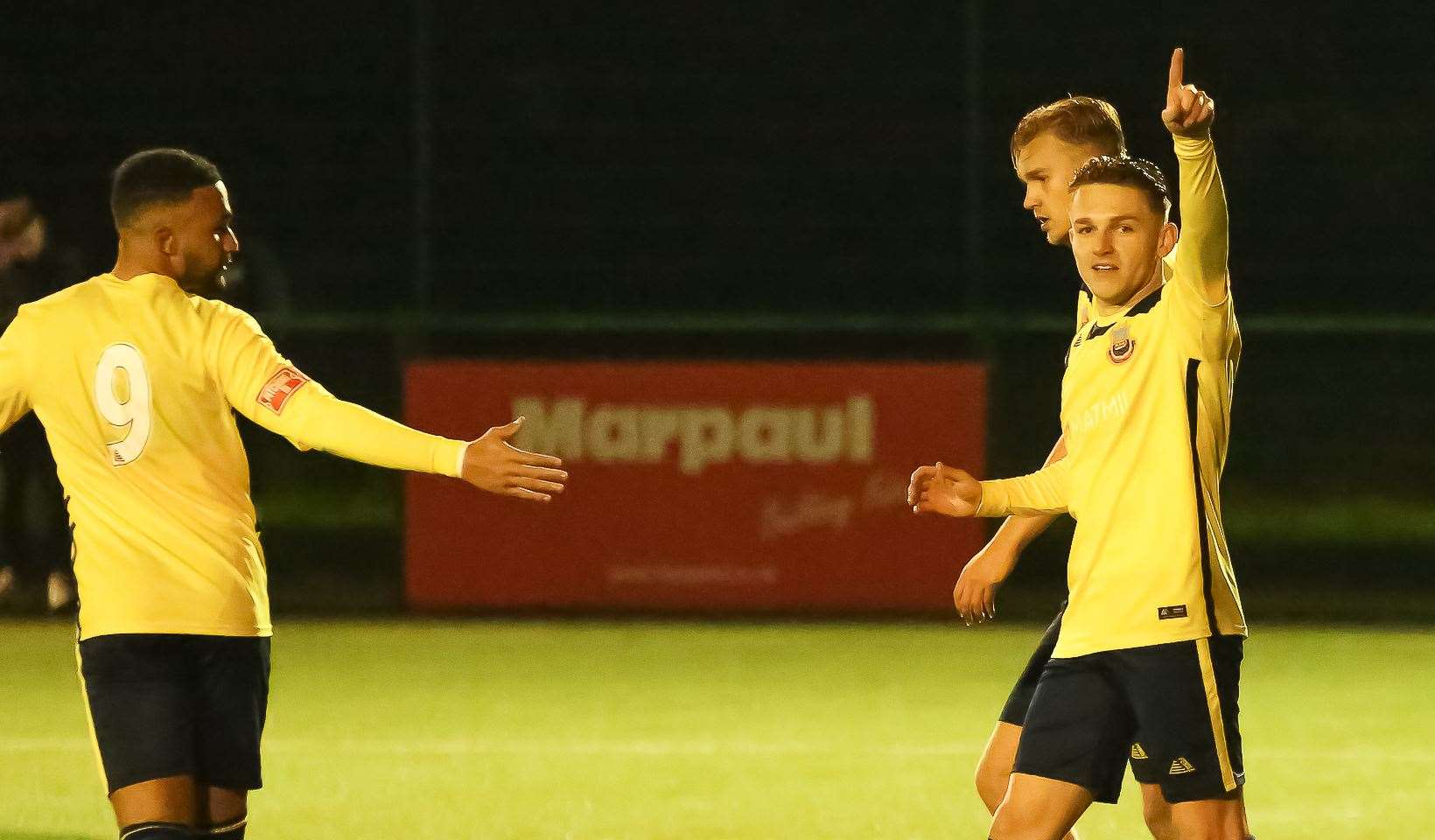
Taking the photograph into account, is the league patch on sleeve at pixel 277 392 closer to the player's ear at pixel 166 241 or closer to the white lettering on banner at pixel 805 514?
the player's ear at pixel 166 241

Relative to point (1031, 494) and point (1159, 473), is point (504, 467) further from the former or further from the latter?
point (1159, 473)

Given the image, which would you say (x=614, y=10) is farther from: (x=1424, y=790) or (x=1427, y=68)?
(x=1424, y=790)

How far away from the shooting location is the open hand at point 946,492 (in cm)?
521

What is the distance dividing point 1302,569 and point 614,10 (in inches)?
557

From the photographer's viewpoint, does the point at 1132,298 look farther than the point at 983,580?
No

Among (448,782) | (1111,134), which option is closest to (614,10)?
(448,782)

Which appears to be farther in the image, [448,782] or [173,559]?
[448,782]

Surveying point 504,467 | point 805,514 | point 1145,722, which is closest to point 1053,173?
point 1145,722

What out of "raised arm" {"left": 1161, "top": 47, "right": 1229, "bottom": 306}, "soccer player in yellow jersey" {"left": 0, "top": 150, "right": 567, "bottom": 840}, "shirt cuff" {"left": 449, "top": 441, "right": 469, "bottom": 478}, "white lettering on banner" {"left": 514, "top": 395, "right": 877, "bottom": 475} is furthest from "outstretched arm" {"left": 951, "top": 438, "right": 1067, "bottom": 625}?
"white lettering on banner" {"left": 514, "top": 395, "right": 877, "bottom": 475}

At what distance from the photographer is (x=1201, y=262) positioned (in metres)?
4.75

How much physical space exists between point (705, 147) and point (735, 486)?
14045mm

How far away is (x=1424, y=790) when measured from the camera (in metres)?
7.72

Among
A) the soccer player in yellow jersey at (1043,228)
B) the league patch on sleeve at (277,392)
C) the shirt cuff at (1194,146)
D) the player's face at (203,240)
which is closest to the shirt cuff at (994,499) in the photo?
the soccer player in yellow jersey at (1043,228)

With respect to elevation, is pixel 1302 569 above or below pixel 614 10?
below
